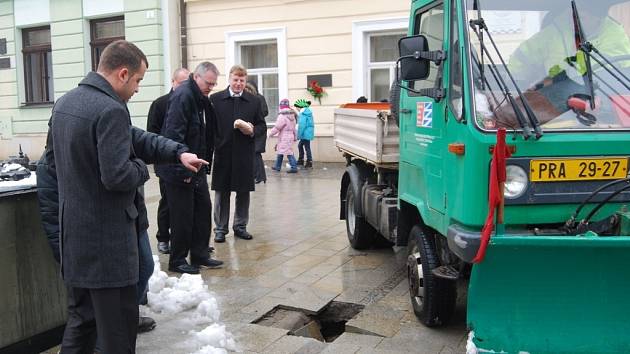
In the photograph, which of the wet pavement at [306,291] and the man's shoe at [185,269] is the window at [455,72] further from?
the man's shoe at [185,269]

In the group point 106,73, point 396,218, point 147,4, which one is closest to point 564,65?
point 396,218

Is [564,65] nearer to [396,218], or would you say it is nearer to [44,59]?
[396,218]

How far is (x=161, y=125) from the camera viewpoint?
20.6 ft

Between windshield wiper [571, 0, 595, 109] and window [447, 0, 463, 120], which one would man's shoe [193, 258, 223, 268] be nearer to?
window [447, 0, 463, 120]

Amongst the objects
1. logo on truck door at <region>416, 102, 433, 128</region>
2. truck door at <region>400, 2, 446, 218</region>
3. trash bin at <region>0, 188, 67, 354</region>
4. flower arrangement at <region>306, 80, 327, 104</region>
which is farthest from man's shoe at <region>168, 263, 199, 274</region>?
flower arrangement at <region>306, 80, 327, 104</region>

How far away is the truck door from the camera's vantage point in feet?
13.1

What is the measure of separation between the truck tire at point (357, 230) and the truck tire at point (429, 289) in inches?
77.6

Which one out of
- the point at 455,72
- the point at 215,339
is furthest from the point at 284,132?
the point at 455,72

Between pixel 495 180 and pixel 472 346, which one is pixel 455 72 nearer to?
pixel 495 180

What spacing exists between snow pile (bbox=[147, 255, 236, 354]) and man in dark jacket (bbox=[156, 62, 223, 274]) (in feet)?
1.26

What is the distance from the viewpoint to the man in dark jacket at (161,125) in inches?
246

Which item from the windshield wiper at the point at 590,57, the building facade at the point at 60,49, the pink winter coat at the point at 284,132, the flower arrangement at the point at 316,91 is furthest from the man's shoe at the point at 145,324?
the building facade at the point at 60,49

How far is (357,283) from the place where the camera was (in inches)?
218

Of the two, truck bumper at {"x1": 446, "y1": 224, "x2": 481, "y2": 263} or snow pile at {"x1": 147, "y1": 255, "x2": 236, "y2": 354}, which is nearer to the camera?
truck bumper at {"x1": 446, "y1": 224, "x2": 481, "y2": 263}
